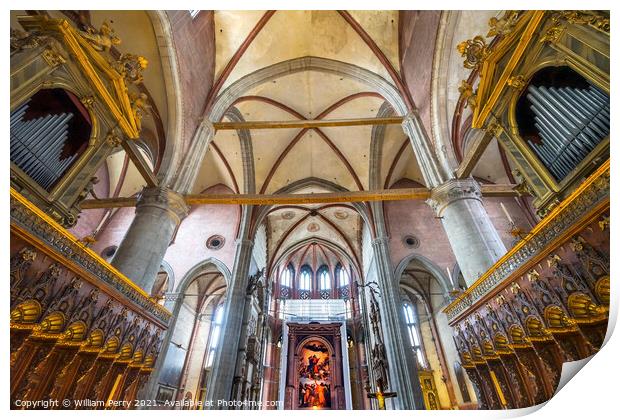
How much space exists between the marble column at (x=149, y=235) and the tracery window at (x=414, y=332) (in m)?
14.8

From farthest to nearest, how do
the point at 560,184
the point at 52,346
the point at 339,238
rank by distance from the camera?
the point at 339,238 → the point at 560,184 → the point at 52,346

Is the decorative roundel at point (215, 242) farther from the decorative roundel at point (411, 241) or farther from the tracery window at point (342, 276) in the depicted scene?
the tracery window at point (342, 276)

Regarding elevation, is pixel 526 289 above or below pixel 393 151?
below

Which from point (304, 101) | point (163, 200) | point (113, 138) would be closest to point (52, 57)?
point (113, 138)

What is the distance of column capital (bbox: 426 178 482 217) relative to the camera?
7.68 m

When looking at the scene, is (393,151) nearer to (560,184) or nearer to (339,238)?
(339,238)

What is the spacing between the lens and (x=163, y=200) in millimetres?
7895

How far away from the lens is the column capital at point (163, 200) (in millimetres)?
7801

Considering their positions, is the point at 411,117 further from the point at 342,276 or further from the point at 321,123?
the point at 342,276

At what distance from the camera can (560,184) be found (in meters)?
4.05

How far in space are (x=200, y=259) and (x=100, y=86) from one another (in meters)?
11.1

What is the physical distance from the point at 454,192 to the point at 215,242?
12564 millimetres

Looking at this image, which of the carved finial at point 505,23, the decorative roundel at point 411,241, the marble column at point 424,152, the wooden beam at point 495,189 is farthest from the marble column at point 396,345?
the carved finial at point 505,23
